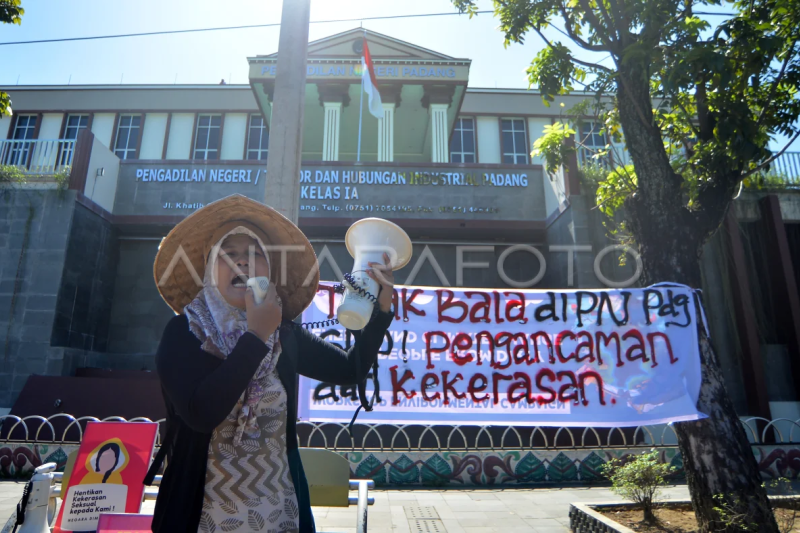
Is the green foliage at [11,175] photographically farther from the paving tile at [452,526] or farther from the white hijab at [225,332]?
the white hijab at [225,332]

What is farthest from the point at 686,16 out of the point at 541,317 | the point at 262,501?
the point at 262,501

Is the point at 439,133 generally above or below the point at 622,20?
above

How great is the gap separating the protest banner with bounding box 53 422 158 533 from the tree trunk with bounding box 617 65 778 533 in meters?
4.87

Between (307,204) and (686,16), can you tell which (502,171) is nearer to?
(307,204)

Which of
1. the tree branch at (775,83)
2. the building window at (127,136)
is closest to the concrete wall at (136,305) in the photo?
the building window at (127,136)

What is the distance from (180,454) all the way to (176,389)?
27cm

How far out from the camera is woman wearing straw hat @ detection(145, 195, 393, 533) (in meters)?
1.55

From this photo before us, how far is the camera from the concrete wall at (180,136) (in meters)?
19.4

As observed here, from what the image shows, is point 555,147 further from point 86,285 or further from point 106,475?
point 86,285

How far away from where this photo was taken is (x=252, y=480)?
1.69 metres

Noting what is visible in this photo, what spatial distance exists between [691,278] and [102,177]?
13.4 m

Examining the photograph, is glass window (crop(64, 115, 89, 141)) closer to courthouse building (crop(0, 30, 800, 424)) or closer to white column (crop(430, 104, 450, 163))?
courthouse building (crop(0, 30, 800, 424))

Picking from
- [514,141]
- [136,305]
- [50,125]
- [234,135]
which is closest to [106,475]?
[136,305]

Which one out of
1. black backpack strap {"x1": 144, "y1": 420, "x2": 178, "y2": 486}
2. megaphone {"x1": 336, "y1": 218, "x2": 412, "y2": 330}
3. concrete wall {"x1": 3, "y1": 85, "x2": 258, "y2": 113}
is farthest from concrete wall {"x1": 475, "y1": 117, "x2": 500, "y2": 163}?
black backpack strap {"x1": 144, "y1": 420, "x2": 178, "y2": 486}
